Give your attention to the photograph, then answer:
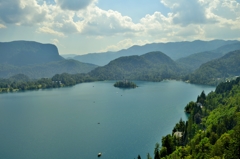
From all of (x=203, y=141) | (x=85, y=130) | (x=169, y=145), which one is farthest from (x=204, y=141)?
(x=85, y=130)

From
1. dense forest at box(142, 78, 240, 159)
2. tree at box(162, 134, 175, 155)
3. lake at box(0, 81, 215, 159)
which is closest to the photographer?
dense forest at box(142, 78, 240, 159)

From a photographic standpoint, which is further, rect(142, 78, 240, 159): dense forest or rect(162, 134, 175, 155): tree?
rect(162, 134, 175, 155): tree

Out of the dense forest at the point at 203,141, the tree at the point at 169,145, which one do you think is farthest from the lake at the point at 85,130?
the tree at the point at 169,145

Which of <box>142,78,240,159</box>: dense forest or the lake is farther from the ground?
<box>142,78,240,159</box>: dense forest

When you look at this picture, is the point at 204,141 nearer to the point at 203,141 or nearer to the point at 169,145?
the point at 203,141

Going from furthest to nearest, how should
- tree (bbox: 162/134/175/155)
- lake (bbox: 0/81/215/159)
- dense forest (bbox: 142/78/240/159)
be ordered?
lake (bbox: 0/81/215/159) → tree (bbox: 162/134/175/155) → dense forest (bbox: 142/78/240/159)

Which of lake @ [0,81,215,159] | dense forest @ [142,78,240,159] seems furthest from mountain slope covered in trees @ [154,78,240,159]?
lake @ [0,81,215,159]

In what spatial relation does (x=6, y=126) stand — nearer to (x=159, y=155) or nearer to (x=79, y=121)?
(x=79, y=121)

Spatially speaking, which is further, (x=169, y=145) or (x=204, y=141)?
(x=169, y=145)

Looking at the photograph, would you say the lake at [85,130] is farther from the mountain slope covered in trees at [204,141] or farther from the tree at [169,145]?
the tree at [169,145]

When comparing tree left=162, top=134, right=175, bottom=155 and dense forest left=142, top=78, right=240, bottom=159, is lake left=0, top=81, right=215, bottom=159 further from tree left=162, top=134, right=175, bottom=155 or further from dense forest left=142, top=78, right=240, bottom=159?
tree left=162, top=134, right=175, bottom=155

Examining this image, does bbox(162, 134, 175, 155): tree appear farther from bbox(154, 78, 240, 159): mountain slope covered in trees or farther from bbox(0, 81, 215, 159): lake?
bbox(0, 81, 215, 159): lake
